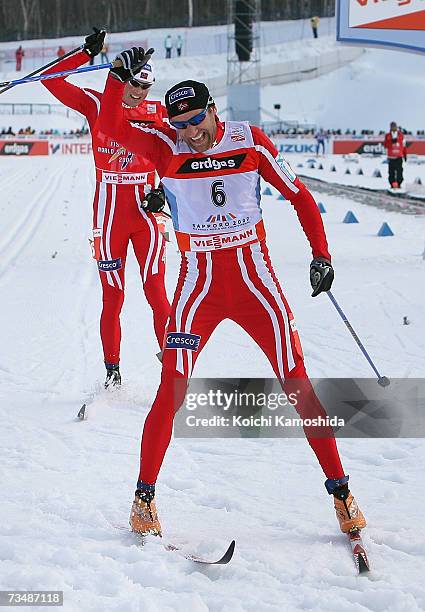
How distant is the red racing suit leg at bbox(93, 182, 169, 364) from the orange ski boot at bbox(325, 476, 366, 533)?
257 centimetres

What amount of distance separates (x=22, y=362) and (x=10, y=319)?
1523mm

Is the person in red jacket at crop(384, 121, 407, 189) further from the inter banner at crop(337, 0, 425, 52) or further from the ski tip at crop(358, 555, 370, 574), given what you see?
the ski tip at crop(358, 555, 370, 574)

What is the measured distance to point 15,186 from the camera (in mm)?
23188

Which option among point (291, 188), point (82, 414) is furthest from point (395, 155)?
point (291, 188)

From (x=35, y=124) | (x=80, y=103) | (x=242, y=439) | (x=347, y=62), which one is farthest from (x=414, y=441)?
(x=347, y=62)

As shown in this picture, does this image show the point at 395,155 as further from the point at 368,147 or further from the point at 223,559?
the point at 223,559

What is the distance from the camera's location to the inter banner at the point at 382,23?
971 cm

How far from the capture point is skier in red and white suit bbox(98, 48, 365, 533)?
3850 mm

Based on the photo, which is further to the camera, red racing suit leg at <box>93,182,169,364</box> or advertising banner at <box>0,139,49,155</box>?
advertising banner at <box>0,139,49,155</box>

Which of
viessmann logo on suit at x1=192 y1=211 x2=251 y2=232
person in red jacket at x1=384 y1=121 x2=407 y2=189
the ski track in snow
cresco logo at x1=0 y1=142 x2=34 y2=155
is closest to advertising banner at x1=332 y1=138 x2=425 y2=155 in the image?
cresco logo at x1=0 y1=142 x2=34 y2=155

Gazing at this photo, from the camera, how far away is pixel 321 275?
3.86 metres

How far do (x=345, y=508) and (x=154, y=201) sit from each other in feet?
9.26

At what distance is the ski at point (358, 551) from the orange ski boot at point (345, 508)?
0.11 ft

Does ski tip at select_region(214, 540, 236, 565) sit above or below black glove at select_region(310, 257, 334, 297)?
below
